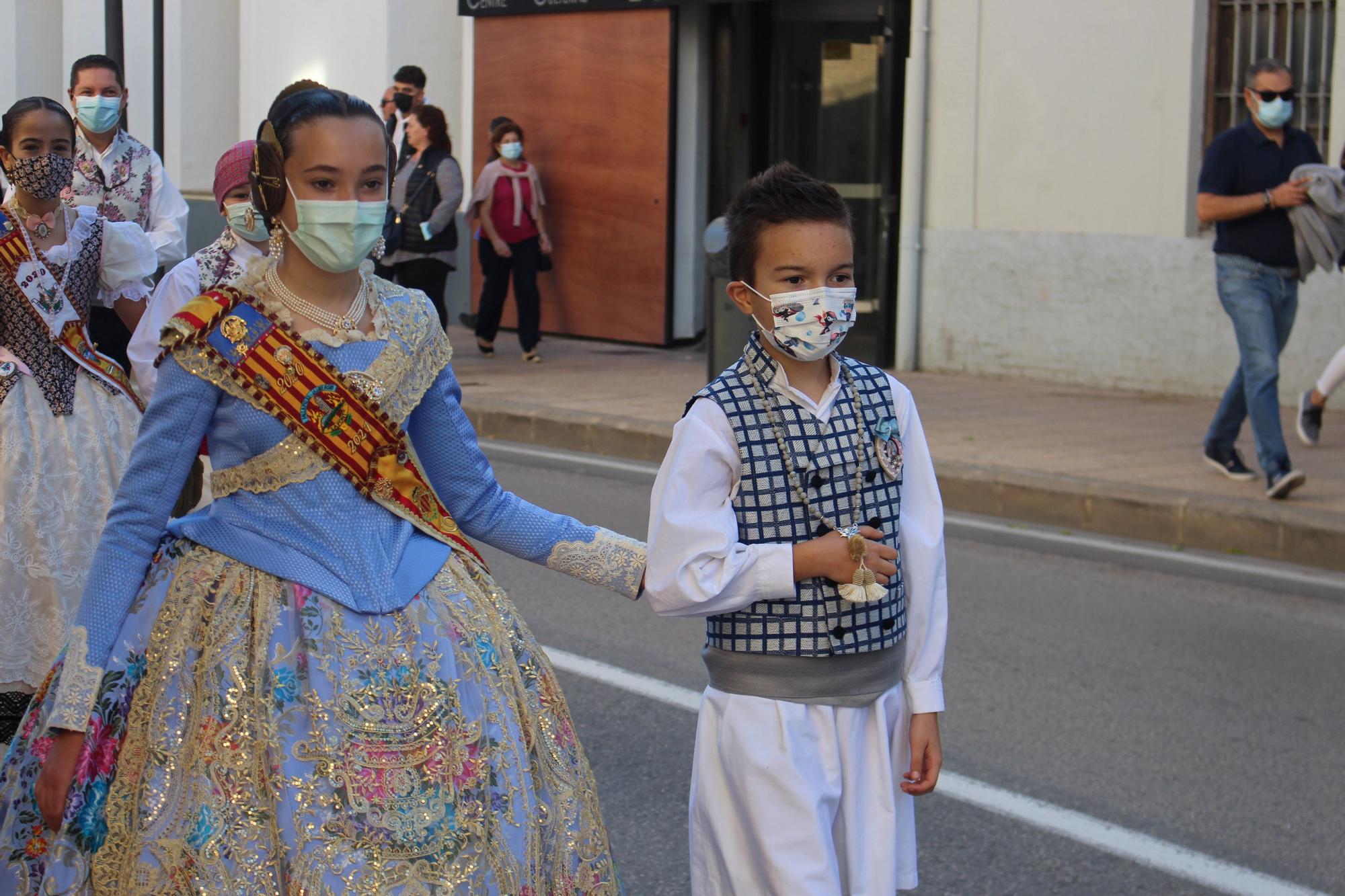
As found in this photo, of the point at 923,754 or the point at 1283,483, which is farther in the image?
the point at 1283,483

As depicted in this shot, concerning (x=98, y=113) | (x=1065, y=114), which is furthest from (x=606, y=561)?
(x=1065, y=114)

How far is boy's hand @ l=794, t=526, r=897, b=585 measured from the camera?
2.99 meters

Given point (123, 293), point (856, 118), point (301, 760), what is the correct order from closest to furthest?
point (301, 760)
point (123, 293)
point (856, 118)

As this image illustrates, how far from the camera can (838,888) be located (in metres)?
3.05

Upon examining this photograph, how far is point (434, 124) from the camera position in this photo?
539 inches

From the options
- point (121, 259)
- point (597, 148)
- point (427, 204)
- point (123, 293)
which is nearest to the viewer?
point (121, 259)

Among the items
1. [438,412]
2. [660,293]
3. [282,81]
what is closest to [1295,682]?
[438,412]

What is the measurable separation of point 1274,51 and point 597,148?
6233 mm

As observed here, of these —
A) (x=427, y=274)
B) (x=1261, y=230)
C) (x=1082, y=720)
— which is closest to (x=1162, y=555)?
(x=1261, y=230)

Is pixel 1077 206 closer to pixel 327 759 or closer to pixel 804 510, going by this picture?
pixel 804 510

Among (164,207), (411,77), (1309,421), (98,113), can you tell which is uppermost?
(411,77)

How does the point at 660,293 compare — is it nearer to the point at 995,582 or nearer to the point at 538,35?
the point at 538,35

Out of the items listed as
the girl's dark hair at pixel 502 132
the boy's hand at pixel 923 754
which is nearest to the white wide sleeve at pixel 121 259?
the boy's hand at pixel 923 754

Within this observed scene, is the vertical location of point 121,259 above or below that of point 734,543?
above
